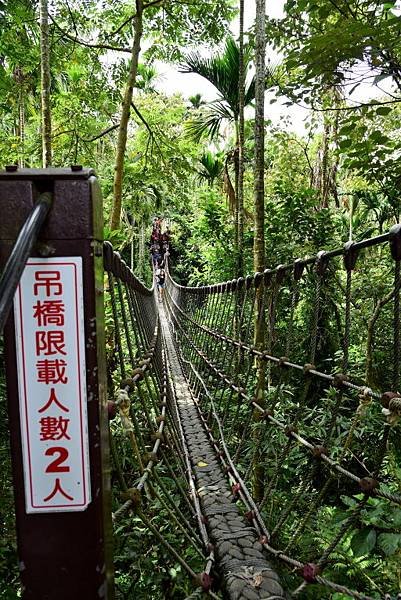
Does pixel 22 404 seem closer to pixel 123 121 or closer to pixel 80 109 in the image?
pixel 123 121

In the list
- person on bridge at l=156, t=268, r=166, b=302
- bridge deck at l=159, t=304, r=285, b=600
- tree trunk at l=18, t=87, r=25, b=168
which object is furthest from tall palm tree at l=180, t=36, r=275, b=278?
person on bridge at l=156, t=268, r=166, b=302

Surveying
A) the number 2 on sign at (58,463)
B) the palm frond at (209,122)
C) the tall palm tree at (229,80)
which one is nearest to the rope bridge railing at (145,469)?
the number 2 on sign at (58,463)

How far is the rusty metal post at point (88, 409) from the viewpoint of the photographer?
56cm

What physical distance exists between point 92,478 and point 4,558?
1.05 metres

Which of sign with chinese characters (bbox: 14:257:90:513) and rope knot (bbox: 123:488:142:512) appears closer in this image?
sign with chinese characters (bbox: 14:257:90:513)

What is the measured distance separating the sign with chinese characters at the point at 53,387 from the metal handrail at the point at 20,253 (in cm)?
6

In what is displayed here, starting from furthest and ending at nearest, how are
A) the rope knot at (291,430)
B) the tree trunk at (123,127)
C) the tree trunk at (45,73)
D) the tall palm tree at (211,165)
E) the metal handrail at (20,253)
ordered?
the tall palm tree at (211,165) < the tree trunk at (123,127) < the tree trunk at (45,73) < the rope knot at (291,430) < the metal handrail at (20,253)

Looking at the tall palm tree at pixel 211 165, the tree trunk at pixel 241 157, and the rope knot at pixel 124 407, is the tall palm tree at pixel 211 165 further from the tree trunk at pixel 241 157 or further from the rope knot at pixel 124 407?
the rope knot at pixel 124 407

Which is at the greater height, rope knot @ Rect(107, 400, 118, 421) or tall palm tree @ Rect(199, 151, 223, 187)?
tall palm tree @ Rect(199, 151, 223, 187)

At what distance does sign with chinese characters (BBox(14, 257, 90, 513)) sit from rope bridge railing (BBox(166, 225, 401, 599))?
0.54 metres

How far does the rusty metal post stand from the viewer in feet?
1.84

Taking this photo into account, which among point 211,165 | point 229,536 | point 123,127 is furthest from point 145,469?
point 211,165

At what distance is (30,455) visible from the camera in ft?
1.86

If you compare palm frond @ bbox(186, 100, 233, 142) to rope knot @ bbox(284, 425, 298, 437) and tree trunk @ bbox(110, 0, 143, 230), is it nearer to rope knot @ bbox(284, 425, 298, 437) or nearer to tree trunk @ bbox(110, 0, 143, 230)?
tree trunk @ bbox(110, 0, 143, 230)
